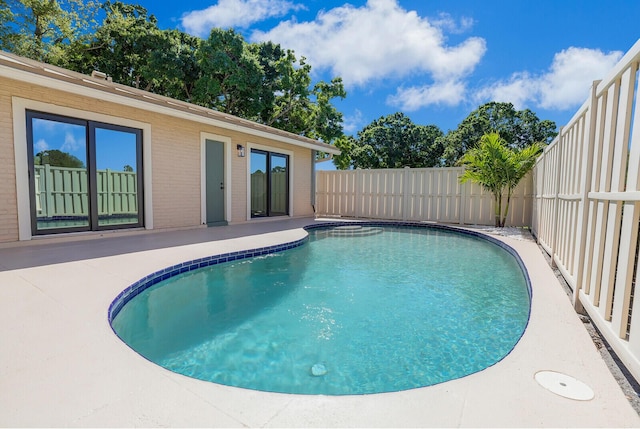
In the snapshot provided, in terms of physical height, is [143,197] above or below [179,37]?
below

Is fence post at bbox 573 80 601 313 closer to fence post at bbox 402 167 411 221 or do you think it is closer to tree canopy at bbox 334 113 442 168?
fence post at bbox 402 167 411 221

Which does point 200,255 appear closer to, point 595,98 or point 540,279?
point 540,279

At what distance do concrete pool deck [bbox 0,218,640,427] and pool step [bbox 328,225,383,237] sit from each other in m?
5.59

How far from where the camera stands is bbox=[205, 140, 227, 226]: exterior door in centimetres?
771

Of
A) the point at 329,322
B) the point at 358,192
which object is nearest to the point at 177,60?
the point at 358,192

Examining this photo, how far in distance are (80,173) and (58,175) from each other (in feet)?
1.01

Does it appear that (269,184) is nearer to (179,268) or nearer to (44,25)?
(179,268)

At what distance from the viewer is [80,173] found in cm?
546

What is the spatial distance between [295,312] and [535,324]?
1.98 meters

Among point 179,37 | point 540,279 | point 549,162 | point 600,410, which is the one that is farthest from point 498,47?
point 600,410

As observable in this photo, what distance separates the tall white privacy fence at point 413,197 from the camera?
9430mm

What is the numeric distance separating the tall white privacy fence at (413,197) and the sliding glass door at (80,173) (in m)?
7.06

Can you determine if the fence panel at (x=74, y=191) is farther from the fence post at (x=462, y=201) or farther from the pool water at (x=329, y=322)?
the fence post at (x=462, y=201)

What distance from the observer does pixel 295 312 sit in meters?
3.13
